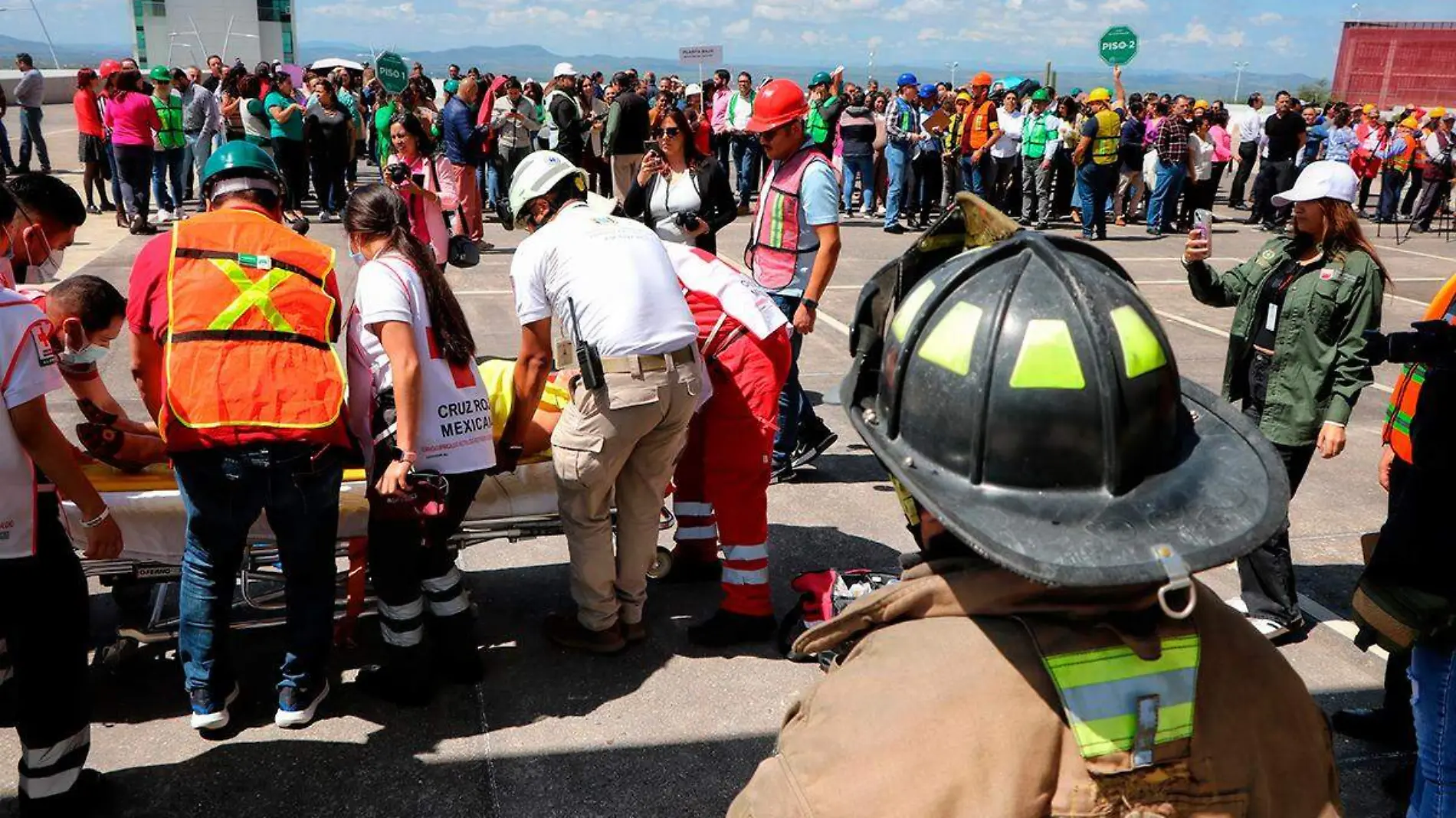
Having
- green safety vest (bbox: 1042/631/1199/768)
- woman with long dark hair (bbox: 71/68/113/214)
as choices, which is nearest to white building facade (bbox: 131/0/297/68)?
woman with long dark hair (bbox: 71/68/113/214)

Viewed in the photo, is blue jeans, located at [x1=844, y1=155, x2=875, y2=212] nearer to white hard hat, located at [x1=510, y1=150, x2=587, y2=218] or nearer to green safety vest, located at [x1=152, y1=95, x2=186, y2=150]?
green safety vest, located at [x1=152, y1=95, x2=186, y2=150]

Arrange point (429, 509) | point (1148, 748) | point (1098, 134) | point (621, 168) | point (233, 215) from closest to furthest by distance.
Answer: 1. point (1148, 748)
2. point (233, 215)
3. point (429, 509)
4. point (621, 168)
5. point (1098, 134)

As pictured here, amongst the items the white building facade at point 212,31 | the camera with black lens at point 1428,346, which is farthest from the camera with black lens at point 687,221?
the white building facade at point 212,31

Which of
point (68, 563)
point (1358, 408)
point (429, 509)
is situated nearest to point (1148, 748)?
point (429, 509)

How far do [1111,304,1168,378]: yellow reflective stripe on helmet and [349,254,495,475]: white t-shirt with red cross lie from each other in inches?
101

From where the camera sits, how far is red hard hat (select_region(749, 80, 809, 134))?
5230 millimetres

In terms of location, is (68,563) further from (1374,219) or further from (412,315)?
(1374,219)

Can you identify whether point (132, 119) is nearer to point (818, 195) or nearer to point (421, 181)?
point (421, 181)

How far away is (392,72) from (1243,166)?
15442 mm

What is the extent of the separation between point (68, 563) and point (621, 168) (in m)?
9.25

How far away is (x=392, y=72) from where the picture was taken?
17.8m

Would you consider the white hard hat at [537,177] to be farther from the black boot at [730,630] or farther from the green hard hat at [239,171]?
the black boot at [730,630]

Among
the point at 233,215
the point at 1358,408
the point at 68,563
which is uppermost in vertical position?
the point at 233,215

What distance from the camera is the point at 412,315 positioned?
11.2 ft
